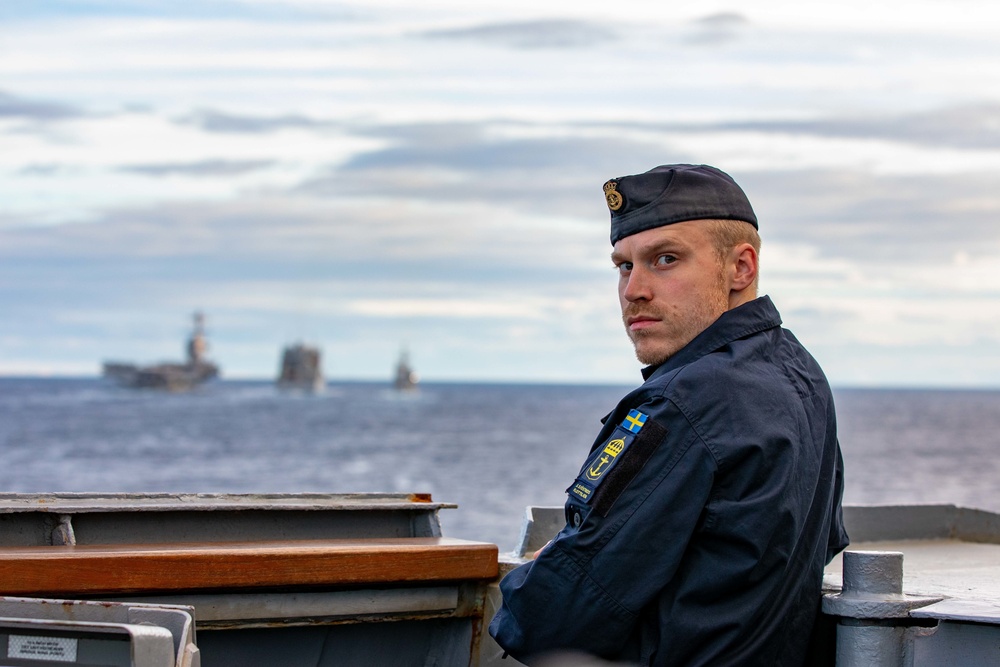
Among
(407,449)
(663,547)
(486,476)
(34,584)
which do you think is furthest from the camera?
(407,449)

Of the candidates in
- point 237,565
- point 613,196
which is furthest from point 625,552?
point 237,565

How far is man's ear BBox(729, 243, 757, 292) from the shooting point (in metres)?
2.78

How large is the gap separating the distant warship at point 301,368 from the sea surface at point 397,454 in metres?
31.2

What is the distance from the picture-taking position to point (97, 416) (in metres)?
94.4

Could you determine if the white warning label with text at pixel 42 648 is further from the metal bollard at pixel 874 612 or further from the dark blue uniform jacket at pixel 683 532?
the metal bollard at pixel 874 612

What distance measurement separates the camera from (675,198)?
2742mm

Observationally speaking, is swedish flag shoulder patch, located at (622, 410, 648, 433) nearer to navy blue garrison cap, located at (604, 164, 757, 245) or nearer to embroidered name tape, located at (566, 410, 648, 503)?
embroidered name tape, located at (566, 410, 648, 503)

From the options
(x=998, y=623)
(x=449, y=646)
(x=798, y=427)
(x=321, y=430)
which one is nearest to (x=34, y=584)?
(x=449, y=646)

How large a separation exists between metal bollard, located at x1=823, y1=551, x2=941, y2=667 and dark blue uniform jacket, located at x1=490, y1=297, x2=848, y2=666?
0.20 meters

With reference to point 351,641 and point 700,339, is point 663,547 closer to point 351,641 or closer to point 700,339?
point 700,339

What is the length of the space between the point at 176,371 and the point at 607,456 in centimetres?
14620

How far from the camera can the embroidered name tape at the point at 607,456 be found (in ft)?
8.35

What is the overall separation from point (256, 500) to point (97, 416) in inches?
3776

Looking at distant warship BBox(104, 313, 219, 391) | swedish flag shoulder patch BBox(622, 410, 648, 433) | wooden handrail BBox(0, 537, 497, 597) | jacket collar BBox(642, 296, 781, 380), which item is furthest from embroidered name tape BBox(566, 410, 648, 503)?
distant warship BBox(104, 313, 219, 391)
